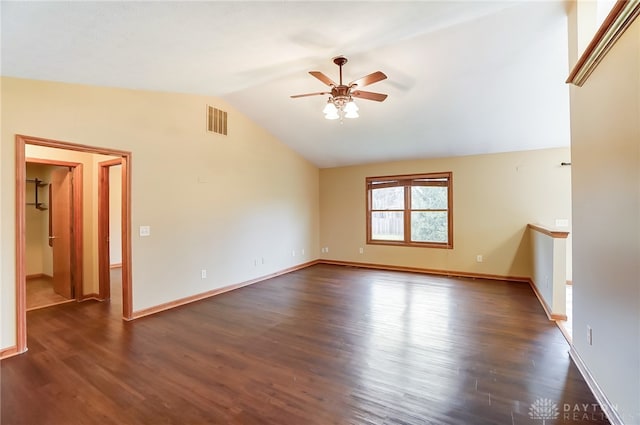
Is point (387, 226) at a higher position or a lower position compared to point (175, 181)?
lower

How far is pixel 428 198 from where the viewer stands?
644 centimetres

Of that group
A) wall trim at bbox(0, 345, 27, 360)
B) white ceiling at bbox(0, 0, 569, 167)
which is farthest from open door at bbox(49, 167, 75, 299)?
white ceiling at bbox(0, 0, 569, 167)

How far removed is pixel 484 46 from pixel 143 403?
4412 mm

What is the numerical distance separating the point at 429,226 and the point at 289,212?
122 inches

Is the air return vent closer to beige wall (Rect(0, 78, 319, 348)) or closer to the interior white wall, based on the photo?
beige wall (Rect(0, 78, 319, 348))

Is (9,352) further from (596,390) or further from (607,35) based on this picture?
(607,35)

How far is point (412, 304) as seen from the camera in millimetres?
4207

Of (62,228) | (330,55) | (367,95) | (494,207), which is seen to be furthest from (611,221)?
(62,228)

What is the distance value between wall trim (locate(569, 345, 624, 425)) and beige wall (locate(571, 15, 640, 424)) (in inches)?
1.6

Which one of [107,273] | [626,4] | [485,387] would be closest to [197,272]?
[107,273]

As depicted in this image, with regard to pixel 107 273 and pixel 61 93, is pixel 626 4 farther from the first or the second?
pixel 107 273

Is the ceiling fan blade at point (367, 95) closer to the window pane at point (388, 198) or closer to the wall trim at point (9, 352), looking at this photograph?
the window pane at point (388, 198)

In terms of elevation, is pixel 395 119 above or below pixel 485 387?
above

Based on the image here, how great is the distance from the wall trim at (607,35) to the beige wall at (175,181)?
445cm
